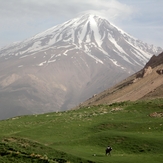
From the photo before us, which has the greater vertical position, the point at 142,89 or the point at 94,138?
the point at 142,89

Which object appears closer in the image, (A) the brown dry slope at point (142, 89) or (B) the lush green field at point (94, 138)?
(B) the lush green field at point (94, 138)

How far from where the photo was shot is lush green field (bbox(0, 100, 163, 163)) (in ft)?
63.2

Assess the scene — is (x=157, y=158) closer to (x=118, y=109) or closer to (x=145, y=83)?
(x=118, y=109)

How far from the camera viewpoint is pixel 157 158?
1991 cm

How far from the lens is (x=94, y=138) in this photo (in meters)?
27.3

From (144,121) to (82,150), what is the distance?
11602 mm

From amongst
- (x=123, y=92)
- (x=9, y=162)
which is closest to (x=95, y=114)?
(x=9, y=162)

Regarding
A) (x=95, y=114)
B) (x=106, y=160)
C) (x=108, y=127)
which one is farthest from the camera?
(x=95, y=114)

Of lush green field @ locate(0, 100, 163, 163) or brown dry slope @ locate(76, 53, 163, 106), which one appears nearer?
lush green field @ locate(0, 100, 163, 163)

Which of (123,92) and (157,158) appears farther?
(123,92)

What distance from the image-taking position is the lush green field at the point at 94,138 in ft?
63.2

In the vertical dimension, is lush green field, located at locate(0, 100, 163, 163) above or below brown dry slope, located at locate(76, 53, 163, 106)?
below

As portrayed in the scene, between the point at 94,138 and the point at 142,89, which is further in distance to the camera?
the point at 142,89

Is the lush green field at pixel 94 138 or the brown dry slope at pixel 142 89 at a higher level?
the brown dry slope at pixel 142 89
